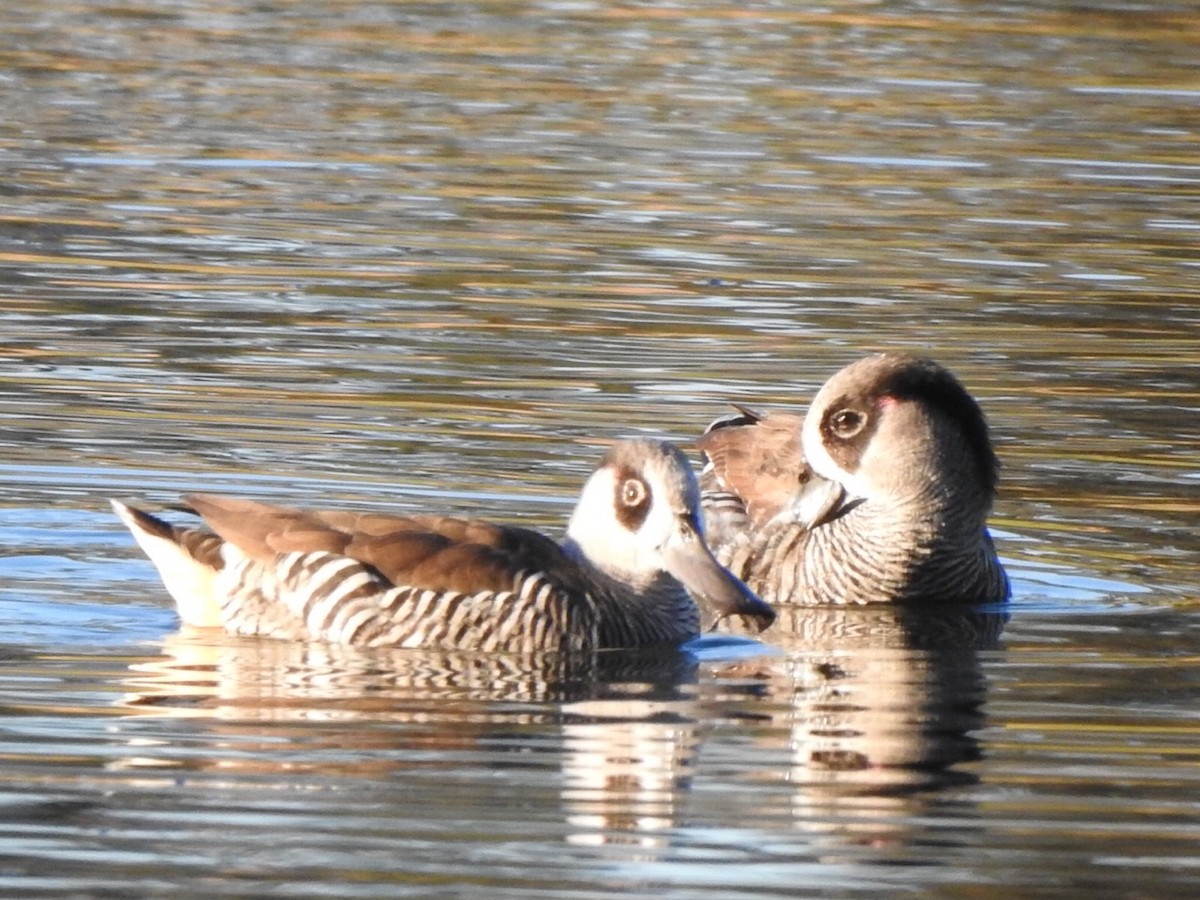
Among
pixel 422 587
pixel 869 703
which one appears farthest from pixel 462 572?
pixel 869 703

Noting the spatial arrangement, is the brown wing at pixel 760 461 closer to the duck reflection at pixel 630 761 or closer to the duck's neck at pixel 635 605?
the duck's neck at pixel 635 605

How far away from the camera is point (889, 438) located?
12797 millimetres

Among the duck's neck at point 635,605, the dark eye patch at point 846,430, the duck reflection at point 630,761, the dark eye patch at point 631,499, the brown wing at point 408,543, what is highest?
the dark eye patch at point 846,430

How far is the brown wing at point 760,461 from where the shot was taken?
13.3 m

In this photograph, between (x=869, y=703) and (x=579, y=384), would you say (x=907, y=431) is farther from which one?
(x=579, y=384)

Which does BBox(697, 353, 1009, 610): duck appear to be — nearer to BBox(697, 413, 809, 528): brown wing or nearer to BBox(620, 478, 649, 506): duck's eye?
BBox(697, 413, 809, 528): brown wing

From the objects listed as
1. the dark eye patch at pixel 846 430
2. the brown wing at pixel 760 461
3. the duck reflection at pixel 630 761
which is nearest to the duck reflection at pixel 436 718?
the duck reflection at pixel 630 761

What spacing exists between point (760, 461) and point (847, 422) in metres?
0.73

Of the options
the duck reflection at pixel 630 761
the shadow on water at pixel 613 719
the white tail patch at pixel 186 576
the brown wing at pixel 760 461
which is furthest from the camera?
the brown wing at pixel 760 461

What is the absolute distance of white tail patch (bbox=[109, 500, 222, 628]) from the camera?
11.3 m

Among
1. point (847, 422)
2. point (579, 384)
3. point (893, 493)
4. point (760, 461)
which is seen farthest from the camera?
point (579, 384)

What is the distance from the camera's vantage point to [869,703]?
34.1 ft

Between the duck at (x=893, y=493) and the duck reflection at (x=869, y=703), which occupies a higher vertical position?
the duck at (x=893, y=493)

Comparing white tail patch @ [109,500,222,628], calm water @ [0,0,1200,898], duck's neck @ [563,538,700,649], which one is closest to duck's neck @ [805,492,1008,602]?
calm water @ [0,0,1200,898]
